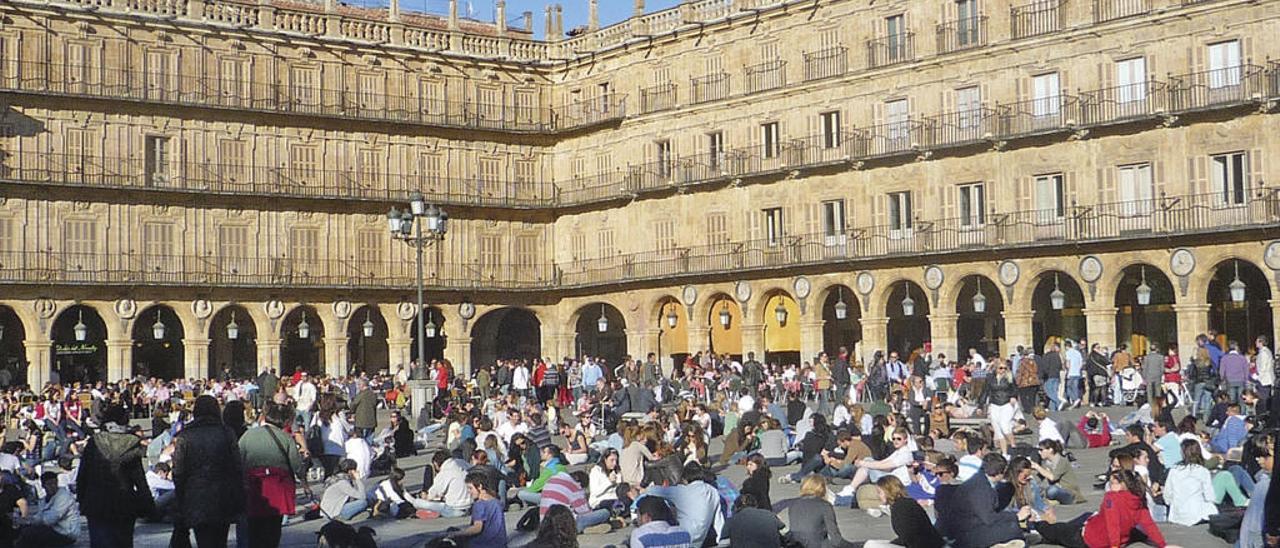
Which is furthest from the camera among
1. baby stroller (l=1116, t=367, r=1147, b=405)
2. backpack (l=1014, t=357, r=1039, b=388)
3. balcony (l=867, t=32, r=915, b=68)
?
balcony (l=867, t=32, r=915, b=68)

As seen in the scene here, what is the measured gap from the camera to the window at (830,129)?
46812mm

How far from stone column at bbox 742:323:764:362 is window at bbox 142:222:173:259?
1732 centimetres

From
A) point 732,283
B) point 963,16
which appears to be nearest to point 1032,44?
point 963,16

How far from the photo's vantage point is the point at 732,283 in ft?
161

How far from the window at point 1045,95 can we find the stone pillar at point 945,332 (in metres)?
5.87

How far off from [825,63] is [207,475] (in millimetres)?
35735

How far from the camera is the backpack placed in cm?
3077

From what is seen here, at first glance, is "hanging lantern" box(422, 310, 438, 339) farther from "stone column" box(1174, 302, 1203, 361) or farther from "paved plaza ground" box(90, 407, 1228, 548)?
"paved plaza ground" box(90, 407, 1228, 548)

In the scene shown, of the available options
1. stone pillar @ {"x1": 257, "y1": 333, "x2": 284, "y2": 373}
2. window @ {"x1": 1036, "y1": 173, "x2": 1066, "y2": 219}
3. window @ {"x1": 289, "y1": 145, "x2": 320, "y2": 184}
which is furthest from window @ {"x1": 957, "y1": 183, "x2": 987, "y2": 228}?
stone pillar @ {"x1": 257, "y1": 333, "x2": 284, "y2": 373}

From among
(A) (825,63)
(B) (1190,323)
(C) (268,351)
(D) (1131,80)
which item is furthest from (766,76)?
(C) (268,351)

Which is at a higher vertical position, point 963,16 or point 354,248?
point 963,16

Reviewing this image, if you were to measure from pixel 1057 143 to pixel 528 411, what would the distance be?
19.9 metres

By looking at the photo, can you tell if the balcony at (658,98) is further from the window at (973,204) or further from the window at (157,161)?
the window at (157,161)

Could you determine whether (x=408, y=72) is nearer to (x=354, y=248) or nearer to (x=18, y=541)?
(x=354, y=248)
